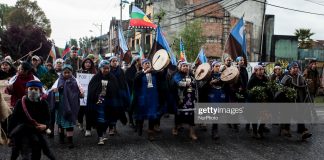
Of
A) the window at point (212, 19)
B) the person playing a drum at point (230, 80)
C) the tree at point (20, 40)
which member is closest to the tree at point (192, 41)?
the window at point (212, 19)

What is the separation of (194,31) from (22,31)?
29696 millimetres

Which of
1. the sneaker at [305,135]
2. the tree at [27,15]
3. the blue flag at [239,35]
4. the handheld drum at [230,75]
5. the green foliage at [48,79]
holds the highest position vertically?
the tree at [27,15]

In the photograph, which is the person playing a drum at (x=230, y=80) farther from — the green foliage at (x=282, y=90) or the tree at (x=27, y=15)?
the tree at (x=27, y=15)

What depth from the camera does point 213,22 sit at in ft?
139

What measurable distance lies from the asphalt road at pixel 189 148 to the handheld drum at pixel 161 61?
1.63 meters

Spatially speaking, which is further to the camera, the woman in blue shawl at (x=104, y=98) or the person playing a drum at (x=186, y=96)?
the person playing a drum at (x=186, y=96)

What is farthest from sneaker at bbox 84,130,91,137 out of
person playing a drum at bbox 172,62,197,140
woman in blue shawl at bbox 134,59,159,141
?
person playing a drum at bbox 172,62,197,140

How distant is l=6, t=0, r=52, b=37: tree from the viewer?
64688mm

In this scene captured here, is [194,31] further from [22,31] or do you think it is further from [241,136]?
[22,31]

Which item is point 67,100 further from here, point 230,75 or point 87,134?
point 230,75

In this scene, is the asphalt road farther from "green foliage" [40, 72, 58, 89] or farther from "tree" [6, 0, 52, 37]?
"tree" [6, 0, 52, 37]

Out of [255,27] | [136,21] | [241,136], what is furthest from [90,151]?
[255,27]

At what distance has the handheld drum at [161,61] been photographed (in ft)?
30.8

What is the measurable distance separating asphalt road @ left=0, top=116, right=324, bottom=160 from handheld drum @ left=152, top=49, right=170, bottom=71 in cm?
163
